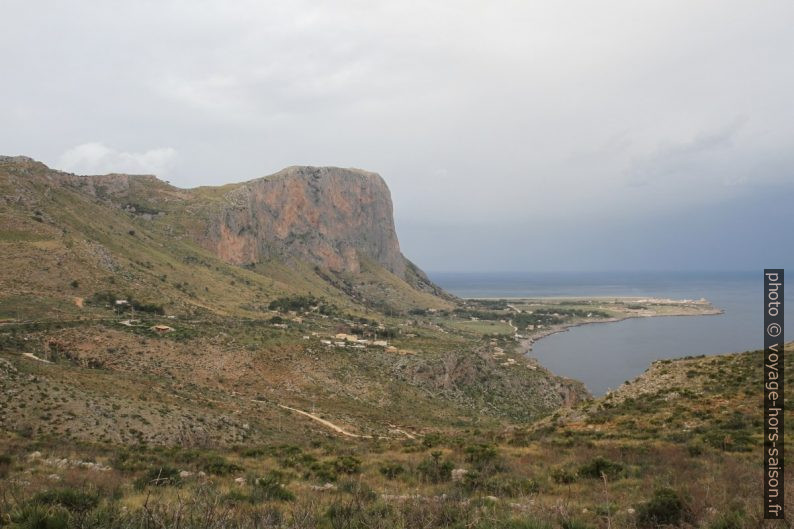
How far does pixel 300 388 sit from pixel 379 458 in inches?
1083

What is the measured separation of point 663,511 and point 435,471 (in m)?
6.69

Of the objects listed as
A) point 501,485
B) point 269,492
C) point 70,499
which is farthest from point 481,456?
point 70,499

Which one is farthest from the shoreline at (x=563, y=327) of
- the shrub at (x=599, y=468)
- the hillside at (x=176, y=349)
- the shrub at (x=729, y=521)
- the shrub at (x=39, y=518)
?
the shrub at (x=39, y=518)

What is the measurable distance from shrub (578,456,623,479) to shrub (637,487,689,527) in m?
4.35

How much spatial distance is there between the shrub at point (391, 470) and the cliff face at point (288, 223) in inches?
4246

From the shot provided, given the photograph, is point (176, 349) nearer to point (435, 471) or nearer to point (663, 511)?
point (435, 471)

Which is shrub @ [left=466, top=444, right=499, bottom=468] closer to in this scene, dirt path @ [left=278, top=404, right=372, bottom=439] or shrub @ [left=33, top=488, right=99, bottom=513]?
shrub @ [left=33, top=488, right=99, bottom=513]

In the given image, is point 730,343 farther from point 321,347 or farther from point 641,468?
point 641,468

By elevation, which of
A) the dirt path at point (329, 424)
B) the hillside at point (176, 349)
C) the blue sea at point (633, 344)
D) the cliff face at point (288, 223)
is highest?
the cliff face at point (288, 223)

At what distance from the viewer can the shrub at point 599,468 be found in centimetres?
1283

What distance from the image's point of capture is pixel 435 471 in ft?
45.1

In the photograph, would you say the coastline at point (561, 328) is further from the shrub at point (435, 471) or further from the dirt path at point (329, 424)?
the shrub at point (435, 471)

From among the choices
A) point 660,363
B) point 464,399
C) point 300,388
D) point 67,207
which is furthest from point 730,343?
point 67,207

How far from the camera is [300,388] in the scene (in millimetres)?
43125
